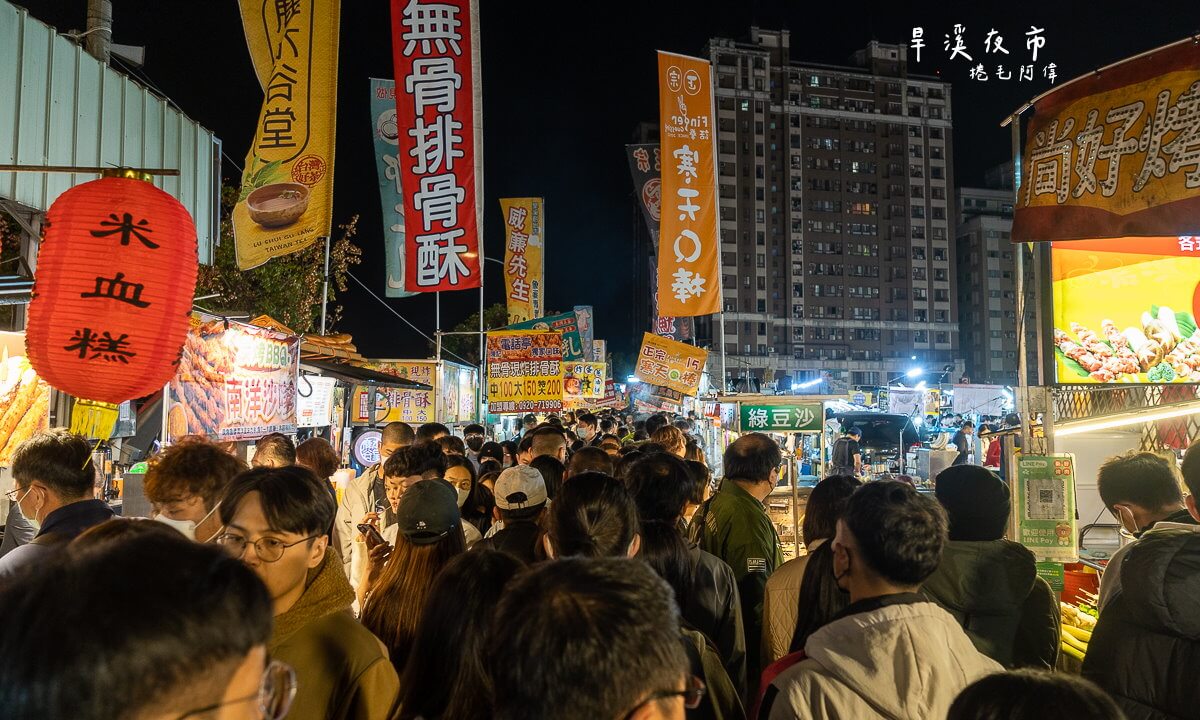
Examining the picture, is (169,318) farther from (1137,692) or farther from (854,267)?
(854,267)

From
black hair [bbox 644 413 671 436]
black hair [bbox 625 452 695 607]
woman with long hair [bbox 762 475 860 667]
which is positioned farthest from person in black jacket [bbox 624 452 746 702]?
black hair [bbox 644 413 671 436]

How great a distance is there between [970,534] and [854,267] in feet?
317

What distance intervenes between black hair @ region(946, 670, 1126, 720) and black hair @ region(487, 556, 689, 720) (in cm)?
55

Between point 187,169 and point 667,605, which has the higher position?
point 187,169

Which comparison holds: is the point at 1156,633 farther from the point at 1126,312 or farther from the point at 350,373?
the point at 350,373

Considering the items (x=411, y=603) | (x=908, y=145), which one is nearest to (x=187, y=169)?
(x=411, y=603)

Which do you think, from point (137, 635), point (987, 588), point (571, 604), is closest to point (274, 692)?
point (137, 635)

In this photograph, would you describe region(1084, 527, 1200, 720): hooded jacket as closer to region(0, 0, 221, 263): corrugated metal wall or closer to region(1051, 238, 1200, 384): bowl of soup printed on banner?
region(1051, 238, 1200, 384): bowl of soup printed on banner

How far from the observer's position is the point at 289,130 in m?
10.1

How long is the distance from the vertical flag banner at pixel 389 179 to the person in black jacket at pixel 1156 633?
10454mm

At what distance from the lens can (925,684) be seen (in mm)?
1981

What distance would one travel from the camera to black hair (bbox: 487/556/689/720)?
4.69 feet

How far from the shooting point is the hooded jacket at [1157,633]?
257cm

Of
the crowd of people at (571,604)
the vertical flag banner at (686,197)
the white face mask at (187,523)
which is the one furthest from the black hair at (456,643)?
the vertical flag banner at (686,197)
